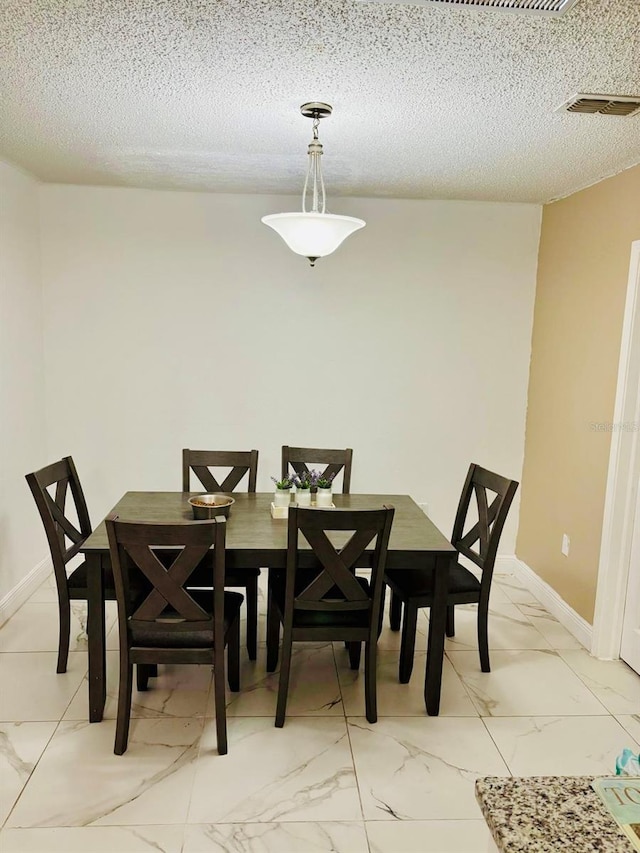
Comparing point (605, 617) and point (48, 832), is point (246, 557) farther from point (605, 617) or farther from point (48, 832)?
point (605, 617)

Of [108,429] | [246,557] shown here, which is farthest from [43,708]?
[108,429]

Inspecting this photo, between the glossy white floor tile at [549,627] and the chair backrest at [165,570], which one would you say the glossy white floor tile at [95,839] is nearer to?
the chair backrest at [165,570]

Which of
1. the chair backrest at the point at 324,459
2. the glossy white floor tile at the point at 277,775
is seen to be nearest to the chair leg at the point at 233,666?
the glossy white floor tile at the point at 277,775

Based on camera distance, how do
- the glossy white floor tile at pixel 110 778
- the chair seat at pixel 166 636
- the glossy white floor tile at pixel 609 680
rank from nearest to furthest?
the glossy white floor tile at pixel 110 778 < the chair seat at pixel 166 636 < the glossy white floor tile at pixel 609 680

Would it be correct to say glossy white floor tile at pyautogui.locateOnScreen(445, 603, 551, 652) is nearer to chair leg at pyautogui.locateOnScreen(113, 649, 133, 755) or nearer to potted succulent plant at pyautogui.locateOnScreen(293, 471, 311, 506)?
potted succulent plant at pyautogui.locateOnScreen(293, 471, 311, 506)

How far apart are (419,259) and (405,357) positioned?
2.08 ft

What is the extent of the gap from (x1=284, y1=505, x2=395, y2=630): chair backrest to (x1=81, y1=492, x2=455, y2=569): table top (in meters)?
0.11

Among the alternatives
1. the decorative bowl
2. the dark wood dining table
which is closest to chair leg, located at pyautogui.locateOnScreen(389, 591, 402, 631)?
the dark wood dining table

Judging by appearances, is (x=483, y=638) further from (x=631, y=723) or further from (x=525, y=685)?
(x=631, y=723)

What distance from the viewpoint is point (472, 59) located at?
1908 millimetres

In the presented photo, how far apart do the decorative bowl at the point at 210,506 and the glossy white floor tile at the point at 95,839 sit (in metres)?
1.21

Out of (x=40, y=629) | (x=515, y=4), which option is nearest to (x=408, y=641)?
(x=40, y=629)

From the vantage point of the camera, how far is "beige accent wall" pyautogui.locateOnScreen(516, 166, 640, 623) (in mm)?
3146

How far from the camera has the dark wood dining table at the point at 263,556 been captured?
2490 millimetres
